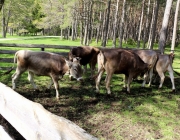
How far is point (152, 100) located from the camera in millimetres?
7047

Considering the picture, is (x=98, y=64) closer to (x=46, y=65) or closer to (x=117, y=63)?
(x=117, y=63)

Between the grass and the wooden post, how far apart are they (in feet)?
8.65

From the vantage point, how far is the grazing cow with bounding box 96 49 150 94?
723 centimetres

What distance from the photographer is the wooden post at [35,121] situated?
1.51 meters

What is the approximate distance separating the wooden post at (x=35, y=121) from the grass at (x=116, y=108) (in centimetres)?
264

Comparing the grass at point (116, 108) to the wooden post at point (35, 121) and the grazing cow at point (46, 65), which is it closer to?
the grazing cow at point (46, 65)

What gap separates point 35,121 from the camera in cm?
188

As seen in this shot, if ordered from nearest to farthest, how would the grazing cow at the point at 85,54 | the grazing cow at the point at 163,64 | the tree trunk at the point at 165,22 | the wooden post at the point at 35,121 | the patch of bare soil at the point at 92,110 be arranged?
the wooden post at the point at 35,121 < the patch of bare soil at the point at 92,110 < the grazing cow at the point at 163,64 < the grazing cow at the point at 85,54 < the tree trunk at the point at 165,22

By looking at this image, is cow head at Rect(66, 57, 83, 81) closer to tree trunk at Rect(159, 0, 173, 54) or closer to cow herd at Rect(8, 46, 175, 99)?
cow herd at Rect(8, 46, 175, 99)

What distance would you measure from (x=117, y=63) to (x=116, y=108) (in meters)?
1.81

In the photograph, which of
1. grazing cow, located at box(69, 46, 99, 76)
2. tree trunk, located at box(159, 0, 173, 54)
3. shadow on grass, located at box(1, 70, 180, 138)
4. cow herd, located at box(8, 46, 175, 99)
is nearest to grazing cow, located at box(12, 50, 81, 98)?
cow herd, located at box(8, 46, 175, 99)

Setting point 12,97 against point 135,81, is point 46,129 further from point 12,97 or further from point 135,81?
point 135,81

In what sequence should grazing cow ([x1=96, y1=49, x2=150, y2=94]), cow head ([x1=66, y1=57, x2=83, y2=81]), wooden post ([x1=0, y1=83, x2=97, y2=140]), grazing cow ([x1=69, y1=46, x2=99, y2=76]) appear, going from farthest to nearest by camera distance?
grazing cow ([x1=69, y1=46, x2=99, y2=76]), grazing cow ([x1=96, y1=49, x2=150, y2=94]), cow head ([x1=66, y1=57, x2=83, y2=81]), wooden post ([x1=0, y1=83, x2=97, y2=140])

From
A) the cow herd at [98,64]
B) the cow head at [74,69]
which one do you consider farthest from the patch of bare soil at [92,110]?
the cow head at [74,69]
